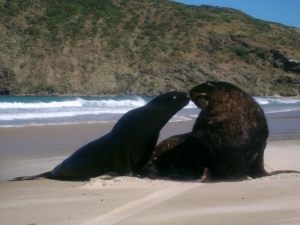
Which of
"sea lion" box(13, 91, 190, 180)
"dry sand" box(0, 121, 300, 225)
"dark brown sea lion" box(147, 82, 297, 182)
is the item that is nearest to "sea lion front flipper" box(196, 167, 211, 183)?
"dark brown sea lion" box(147, 82, 297, 182)

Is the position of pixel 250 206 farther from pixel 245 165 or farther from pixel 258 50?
pixel 258 50

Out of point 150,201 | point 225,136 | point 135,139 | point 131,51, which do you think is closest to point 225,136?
point 225,136

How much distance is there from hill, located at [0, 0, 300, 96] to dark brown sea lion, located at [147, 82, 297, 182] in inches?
1811

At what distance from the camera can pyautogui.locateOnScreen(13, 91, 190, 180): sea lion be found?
250 inches

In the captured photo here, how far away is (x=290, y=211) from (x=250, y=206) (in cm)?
38

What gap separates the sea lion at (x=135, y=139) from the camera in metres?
6.36

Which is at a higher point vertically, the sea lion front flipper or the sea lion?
the sea lion

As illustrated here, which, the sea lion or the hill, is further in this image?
the hill

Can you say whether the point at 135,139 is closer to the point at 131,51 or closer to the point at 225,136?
the point at 225,136

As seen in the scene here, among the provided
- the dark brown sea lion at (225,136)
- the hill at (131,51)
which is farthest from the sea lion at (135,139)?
the hill at (131,51)

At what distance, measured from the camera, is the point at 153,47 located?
59750 mm

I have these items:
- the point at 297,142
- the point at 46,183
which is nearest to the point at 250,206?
the point at 46,183

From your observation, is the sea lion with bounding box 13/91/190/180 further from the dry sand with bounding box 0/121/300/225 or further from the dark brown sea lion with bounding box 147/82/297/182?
the dark brown sea lion with bounding box 147/82/297/182

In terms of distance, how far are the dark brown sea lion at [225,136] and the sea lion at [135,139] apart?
46cm
